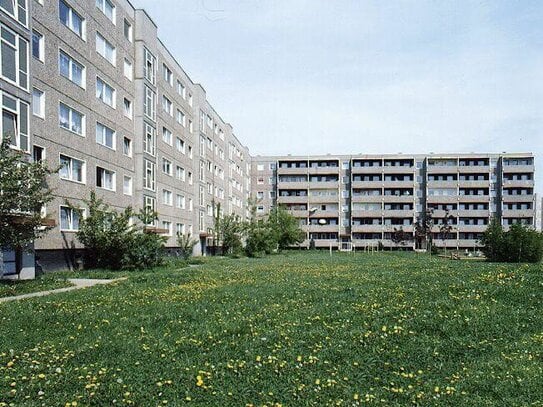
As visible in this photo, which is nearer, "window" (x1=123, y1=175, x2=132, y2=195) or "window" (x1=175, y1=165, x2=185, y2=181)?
"window" (x1=123, y1=175, x2=132, y2=195)

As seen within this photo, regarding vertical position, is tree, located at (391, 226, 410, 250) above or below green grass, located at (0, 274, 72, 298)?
below

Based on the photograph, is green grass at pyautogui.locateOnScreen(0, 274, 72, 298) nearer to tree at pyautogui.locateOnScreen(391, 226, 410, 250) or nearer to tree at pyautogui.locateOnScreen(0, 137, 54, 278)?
tree at pyautogui.locateOnScreen(0, 137, 54, 278)

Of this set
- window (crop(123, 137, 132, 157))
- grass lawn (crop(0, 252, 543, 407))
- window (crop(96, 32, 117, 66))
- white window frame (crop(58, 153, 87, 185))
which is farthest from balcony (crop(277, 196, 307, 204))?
grass lawn (crop(0, 252, 543, 407))

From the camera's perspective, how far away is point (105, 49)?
32.6 meters

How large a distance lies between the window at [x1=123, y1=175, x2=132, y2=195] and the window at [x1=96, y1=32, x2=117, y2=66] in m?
A: 8.91

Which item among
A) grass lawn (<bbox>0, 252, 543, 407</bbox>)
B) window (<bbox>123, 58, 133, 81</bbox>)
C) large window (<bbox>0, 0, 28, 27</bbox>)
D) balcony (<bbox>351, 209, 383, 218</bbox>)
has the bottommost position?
grass lawn (<bbox>0, 252, 543, 407</bbox>)

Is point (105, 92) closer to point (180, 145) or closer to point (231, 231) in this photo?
point (180, 145)

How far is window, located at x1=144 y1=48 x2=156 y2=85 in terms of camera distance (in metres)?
39.0

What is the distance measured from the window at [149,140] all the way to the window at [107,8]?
29.3 feet

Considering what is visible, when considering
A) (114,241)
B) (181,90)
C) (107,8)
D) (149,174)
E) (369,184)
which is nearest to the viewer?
(114,241)

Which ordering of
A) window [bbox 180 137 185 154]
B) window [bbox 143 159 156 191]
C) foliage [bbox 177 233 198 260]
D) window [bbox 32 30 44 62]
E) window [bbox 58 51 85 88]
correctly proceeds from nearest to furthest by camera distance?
1. window [bbox 32 30 44 62]
2. window [bbox 58 51 85 88]
3. window [bbox 143 159 156 191]
4. foliage [bbox 177 233 198 260]
5. window [bbox 180 137 185 154]

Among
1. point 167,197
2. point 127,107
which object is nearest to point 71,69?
point 127,107

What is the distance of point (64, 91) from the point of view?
26734mm

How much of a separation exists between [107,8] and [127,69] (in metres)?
5.07
